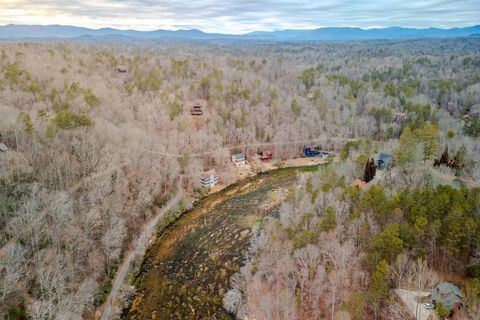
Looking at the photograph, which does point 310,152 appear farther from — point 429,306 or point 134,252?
point 429,306

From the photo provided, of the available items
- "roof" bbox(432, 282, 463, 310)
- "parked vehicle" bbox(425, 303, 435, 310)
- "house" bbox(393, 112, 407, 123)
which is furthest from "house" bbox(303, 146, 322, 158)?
"parked vehicle" bbox(425, 303, 435, 310)

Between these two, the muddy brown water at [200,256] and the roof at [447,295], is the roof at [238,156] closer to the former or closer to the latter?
the muddy brown water at [200,256]

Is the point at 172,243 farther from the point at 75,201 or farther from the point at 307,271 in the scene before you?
the point at 307,271

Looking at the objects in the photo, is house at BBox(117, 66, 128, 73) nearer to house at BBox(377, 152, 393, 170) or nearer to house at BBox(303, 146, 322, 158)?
house at BBox(303, 146, 322, 158)

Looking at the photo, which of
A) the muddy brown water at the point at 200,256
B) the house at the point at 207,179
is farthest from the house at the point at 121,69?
the muddy brown water at the point at 200,256

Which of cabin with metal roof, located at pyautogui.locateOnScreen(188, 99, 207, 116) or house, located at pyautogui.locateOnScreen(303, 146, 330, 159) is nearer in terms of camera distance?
house, located at pyautogui.locateOnScreen(303, 146, 330, 159)
